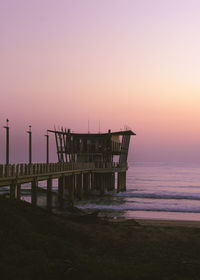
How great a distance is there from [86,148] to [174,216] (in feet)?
75.5

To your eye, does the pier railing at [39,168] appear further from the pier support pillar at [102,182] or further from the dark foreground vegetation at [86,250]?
the dark foreground vegetation at [86,250]

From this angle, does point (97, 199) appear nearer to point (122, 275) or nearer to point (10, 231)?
point (10, 231)

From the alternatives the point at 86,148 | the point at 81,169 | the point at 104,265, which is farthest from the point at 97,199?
the point at 104,265

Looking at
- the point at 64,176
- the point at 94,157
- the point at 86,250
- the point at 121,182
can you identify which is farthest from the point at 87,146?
the point at 86,250

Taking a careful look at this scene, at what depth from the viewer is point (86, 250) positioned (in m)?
15.1

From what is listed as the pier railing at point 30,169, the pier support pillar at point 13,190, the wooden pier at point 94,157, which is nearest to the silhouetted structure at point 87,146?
the wooden pier at point 94,157

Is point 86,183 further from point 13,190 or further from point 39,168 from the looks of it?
point 13,190

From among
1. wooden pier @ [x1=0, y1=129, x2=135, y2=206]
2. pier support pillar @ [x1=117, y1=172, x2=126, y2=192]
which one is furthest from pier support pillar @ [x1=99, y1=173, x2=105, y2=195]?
pier support pillar @ [x1=117, y1=172, x2=126, y2=192]

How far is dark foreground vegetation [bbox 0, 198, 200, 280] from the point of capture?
11.6 metres

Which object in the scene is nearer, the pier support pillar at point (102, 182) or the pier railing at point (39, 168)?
the pier railing at point (39, 168)

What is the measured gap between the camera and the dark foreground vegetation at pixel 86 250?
11555 mm

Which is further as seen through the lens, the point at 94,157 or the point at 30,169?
the point at 94,157

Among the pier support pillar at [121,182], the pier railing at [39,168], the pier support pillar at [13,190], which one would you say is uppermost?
the pier railing at [39,168]

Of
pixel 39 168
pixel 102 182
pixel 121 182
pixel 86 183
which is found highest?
pixel 39 168
